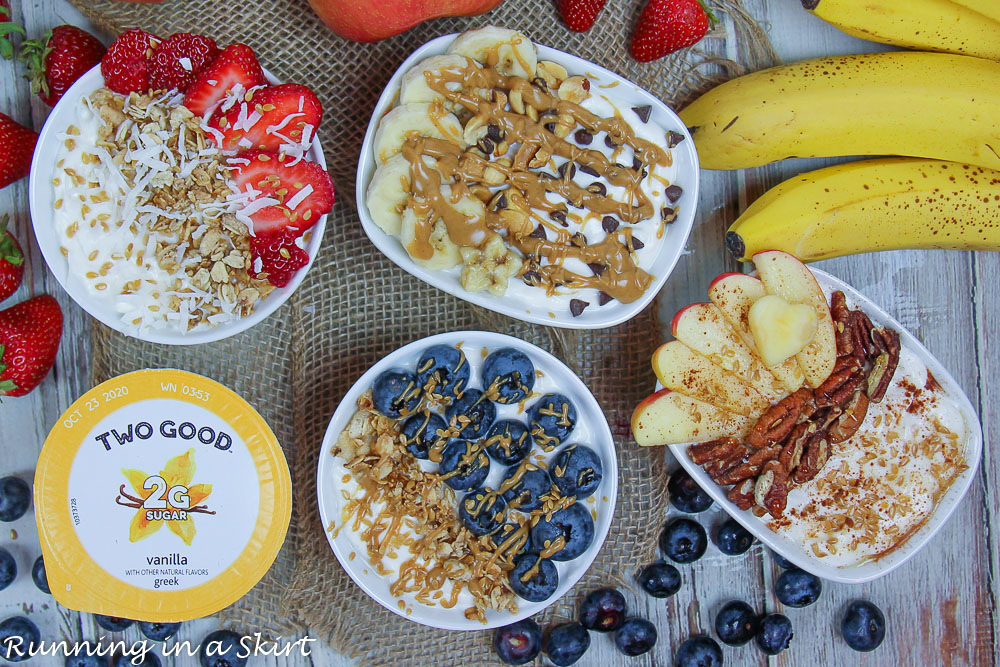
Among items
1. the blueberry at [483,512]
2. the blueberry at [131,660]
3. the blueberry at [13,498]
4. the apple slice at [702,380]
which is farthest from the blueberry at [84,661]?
the apple slice at [702,380]

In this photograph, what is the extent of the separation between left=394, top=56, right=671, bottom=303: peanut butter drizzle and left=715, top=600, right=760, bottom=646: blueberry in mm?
936

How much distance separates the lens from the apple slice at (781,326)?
160 centimetres

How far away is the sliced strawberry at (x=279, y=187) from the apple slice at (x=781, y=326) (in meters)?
0.97

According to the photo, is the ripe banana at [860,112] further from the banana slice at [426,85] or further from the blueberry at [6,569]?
the blueberry at [6,569]

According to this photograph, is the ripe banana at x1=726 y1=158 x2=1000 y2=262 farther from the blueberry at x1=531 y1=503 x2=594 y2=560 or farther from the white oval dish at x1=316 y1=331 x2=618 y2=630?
the blueberry at x1=531 y1=503 x2=594 y2=560

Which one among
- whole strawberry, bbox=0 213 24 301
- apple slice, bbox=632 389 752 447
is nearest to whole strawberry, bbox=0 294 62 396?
whole strawberry, bbox=0 213 24 301

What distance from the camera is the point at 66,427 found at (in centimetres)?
152

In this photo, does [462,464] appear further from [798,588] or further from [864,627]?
[864,627]

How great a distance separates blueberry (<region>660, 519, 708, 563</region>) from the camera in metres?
1.90

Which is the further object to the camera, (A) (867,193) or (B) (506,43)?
(A) (867,193)

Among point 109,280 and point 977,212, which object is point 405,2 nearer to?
point 109,280

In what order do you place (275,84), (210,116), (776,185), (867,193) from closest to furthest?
1. (210,116)
2. (275,84)
3. (867,193)
4. (776,185)

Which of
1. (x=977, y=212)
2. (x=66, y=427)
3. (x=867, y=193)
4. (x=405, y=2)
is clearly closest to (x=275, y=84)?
(x=405, y=2)

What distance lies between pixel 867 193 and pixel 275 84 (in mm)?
1376
